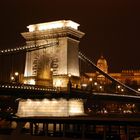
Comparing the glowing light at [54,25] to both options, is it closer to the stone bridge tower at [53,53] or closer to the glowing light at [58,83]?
the stone bridge tower at [53,53]

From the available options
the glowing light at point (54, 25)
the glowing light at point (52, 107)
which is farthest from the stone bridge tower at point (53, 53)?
the glowing light at point (52, 107)

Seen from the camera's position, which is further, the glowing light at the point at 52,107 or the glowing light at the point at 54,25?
the glowing light at the point at 54,25

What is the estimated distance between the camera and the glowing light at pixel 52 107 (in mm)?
62594

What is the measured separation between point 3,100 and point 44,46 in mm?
24409

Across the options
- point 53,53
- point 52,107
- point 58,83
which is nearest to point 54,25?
point 53,53

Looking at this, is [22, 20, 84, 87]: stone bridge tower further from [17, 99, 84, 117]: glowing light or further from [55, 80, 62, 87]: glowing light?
[17, 99, 84, 117]: glowing light

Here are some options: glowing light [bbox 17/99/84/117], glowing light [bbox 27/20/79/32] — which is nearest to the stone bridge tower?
glowing light [bbox 27/20/79/32]

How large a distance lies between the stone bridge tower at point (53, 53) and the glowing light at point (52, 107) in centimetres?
352

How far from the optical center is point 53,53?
230ft

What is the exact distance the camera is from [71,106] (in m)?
63.5

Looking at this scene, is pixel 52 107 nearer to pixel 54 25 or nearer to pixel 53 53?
pixel 53 53

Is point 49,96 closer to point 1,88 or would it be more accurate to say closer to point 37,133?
point 1,88

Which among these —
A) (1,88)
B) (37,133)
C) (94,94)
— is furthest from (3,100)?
(37,133)

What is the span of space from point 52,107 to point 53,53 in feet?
32.6
